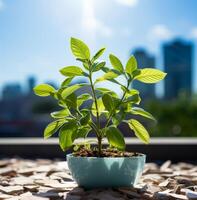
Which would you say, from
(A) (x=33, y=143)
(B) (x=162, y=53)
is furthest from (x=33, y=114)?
(A) (x=33, y=143)

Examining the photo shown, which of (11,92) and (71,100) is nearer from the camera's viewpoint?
(71,100)

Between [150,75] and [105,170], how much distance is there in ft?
1.34

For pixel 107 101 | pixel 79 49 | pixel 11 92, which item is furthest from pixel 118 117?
pixel 11 92

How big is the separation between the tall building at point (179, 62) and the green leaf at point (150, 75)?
3088 inches

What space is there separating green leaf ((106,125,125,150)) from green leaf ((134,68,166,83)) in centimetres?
23

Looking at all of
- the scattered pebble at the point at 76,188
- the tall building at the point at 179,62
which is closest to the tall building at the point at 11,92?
the tall building at the point at 179,62

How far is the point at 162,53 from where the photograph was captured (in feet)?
272

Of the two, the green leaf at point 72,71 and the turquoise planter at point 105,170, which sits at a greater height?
the green leaf at point 72,71

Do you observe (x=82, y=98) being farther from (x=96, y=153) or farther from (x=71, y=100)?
(x=96, y=153)

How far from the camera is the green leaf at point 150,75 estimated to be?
1585 millimetres

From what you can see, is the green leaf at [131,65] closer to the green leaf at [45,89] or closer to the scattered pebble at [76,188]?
the green leaf at [45,89]

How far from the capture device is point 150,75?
160 cm

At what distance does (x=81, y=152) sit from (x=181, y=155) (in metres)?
1.80

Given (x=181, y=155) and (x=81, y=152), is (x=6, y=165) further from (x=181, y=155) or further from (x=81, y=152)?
(x=181, y=155)
